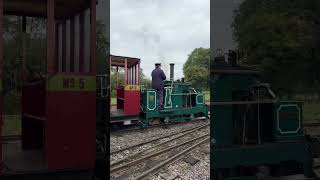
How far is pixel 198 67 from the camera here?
9.79ft

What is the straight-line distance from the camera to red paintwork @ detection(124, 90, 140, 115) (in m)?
9.02

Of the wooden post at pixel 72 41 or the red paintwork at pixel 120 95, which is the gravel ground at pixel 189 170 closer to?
the red paintwork at pixel 120 95

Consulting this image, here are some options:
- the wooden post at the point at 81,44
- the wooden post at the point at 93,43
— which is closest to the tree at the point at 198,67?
the wooden post at the point at 93,43

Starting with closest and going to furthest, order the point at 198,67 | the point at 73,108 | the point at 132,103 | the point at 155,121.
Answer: the point at 73,108
the point at 198,67
the point at 132,103
the point at 155,121

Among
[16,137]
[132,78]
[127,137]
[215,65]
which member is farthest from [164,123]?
[215,65]

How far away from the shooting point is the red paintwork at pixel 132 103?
9.02 meters

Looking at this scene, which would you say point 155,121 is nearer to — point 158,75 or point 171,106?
point 171,106

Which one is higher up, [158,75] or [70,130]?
[158,75]

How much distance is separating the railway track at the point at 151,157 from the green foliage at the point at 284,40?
1.49 meters

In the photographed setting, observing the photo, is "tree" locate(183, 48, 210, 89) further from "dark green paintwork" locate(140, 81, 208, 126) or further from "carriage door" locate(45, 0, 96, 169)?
"dark green paintwork" locate(140, 81, 208, 126)

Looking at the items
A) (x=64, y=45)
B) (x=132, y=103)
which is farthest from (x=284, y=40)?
(x=132, y=103)

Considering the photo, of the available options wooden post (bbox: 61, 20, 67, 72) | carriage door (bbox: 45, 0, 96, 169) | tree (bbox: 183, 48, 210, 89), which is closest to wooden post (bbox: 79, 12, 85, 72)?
carriage door (bbox: 45, 0, 96, 169)

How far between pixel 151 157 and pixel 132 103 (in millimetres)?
4803

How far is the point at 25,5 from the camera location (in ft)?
11.2
